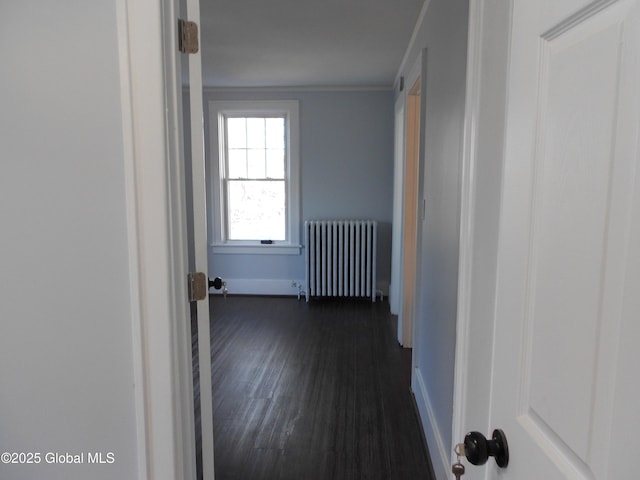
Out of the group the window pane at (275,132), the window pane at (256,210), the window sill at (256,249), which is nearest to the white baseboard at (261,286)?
the window sill at (256,249)

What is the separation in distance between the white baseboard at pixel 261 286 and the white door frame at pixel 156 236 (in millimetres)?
4200

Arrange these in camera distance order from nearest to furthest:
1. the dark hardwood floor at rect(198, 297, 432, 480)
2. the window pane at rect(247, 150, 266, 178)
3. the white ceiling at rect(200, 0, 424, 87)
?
the dark hardwood floor at rect(198, 297, 432, 480) < the white ceiling at rect(200, 0, 424, 87) < the window pane at rect(247, 150, 266, 178)

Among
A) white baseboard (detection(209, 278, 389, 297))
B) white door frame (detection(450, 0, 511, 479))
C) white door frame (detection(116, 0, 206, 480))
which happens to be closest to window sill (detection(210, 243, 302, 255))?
white baseboard (detection(209, 278, 389, 297))

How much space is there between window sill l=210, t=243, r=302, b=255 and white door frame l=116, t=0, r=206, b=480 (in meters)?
4.13

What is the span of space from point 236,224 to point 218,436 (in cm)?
341

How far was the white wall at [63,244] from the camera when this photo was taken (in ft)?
3.80

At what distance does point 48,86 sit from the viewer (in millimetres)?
1180

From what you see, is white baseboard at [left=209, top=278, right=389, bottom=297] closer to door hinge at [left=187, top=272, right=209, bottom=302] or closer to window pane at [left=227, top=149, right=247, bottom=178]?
window pane at [left=227, top=149, right=247, bottom=178]

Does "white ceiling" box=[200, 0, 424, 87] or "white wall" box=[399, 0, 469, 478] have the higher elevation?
"white ceiling" box=[200, 0, 424, 87]

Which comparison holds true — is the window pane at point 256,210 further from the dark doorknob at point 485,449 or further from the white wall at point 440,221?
the dark doorknob at point 485,449

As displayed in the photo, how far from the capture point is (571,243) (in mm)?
568

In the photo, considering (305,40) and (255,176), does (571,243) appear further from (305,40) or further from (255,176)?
(255,176)

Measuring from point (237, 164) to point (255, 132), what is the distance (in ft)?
1.49

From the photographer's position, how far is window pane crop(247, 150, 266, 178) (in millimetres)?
5379
